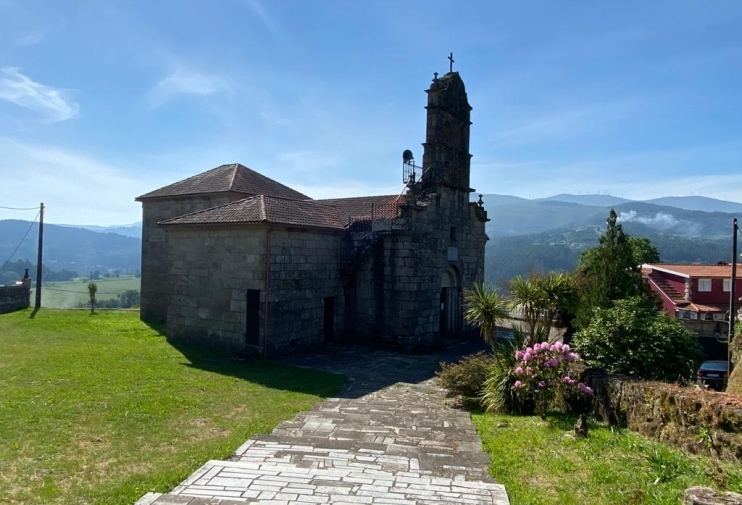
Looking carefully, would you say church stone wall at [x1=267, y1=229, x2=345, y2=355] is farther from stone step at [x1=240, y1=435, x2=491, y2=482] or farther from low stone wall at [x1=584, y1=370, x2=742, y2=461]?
low stone wall at [x1=584, y1=370, x2=742, y2=461]

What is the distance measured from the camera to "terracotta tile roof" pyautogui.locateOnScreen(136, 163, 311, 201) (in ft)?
74.1

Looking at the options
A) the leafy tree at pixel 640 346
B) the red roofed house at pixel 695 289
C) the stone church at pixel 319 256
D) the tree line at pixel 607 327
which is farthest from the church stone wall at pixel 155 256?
the red roofed house at pixel 695 289

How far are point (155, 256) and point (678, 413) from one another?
74.2 ft

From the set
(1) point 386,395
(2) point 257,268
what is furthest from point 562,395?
(2) point 257,268

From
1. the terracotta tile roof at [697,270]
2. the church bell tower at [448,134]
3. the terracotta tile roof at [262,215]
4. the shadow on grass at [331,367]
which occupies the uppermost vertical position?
the church bell tower at [448,134]

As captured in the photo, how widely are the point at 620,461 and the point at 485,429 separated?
255 centimetres

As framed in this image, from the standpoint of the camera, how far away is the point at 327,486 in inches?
241

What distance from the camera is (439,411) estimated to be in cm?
1102

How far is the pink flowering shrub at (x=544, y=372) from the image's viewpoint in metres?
9.79

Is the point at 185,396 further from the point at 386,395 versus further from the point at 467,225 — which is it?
the point at 467,225

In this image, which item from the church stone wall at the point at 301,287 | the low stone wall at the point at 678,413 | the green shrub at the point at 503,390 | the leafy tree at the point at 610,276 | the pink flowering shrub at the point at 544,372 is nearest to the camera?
the low stone wall at the point at 678,413

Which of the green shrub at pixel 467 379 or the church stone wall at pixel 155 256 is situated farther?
the church stone wall at pixel 155 256

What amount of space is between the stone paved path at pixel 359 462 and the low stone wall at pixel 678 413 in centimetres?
268

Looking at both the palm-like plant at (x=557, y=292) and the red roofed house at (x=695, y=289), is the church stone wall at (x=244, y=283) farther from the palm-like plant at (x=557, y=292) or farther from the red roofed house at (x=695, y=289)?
the red roofed house at (x=695, y=289)
